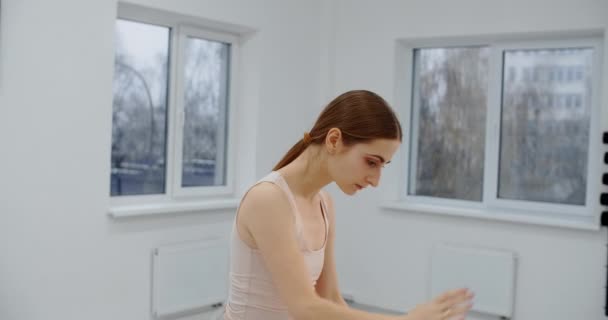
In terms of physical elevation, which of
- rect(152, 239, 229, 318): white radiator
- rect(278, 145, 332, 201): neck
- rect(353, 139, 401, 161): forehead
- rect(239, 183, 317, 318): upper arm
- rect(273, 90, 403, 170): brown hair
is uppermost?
rect(273, 90, 403, 170): brown hair

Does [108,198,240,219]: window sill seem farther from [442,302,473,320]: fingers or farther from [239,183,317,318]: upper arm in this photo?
[442,302,473,320]: fingers

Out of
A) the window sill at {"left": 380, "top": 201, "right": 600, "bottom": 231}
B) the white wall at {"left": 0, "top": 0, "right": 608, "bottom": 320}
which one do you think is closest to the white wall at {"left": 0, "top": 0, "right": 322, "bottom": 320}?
the white wall at {"left": 0, "top": 0, "right": 608, "bottom": 320}

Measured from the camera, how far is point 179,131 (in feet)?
12.6

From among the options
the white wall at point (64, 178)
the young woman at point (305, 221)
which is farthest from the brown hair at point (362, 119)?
the white wall at point (64, 178)

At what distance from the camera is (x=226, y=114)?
424 centimetres

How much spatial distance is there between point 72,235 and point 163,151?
2.92 feet

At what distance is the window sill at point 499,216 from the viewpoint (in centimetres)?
364

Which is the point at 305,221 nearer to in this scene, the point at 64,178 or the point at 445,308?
the point at 445,308

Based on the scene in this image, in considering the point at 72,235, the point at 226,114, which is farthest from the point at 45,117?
the point at 226,114

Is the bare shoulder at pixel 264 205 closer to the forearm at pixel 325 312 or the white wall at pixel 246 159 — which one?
the forearm at pixel 325 312

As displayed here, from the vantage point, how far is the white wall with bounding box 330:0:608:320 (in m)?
3.66

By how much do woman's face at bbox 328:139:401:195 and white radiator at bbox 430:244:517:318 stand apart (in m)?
2.63

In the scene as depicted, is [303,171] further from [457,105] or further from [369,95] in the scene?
[457,105]

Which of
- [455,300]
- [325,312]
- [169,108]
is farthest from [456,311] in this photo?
[169,108]
